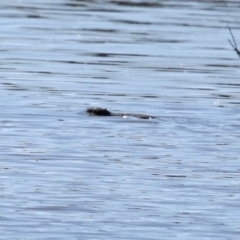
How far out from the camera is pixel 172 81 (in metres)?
20.6

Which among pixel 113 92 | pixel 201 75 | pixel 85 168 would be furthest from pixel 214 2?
pixel 85 168

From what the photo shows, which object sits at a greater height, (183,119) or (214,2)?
(183,119)

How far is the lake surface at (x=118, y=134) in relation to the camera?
33.7 ft

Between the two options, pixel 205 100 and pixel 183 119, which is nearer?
pixel 183 119

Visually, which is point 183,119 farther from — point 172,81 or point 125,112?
point 172,81

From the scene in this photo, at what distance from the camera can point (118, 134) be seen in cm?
1476

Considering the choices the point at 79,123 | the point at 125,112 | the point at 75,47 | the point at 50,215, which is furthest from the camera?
the point at 75,47

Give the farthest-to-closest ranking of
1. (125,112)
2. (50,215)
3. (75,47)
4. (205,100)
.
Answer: (75,47), (205,100), (125,112), (50,215)

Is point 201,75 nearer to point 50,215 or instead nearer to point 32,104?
point 32,104

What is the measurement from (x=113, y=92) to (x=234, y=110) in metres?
2.73

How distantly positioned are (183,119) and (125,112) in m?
Answer: 1.30

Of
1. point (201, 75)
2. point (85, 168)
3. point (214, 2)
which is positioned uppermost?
point (85, 168)

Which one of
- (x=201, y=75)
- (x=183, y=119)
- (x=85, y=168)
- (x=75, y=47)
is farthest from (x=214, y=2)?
(x=85, y=168)

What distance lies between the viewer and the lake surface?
10.3 meters
